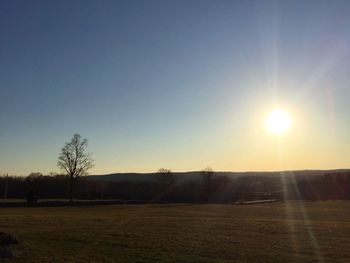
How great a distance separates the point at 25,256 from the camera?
17.5 metres

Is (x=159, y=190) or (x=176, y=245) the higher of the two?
(x=159, y=190)

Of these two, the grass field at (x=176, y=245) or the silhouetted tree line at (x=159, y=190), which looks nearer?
the grass field at (x=176, y=245)

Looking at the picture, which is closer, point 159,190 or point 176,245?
point 176,245

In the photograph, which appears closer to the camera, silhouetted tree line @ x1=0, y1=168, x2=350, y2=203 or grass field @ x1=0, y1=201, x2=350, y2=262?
grass field @ x1=0, y1=201, x2=350, y2=262

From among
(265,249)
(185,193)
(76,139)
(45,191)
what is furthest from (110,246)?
(45,191)

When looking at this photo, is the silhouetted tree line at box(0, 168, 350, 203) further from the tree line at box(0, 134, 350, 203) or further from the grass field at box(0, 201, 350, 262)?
the grass field at box(0, 201, 350, 262)

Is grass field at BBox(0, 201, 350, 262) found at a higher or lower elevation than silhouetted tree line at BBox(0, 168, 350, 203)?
lower

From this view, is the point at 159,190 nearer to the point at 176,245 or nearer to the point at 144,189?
the point at 144,189

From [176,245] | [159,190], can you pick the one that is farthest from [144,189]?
[176,245]

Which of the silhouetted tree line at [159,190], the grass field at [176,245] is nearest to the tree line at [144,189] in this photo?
the silhouetted tree line at [159,190]

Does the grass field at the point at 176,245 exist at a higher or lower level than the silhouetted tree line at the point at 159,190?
lower

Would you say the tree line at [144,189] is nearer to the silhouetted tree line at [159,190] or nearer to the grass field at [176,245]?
the silhouetted tree line at [159,190]

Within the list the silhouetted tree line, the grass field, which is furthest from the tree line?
the grass field

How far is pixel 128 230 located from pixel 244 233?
638 centimetres
